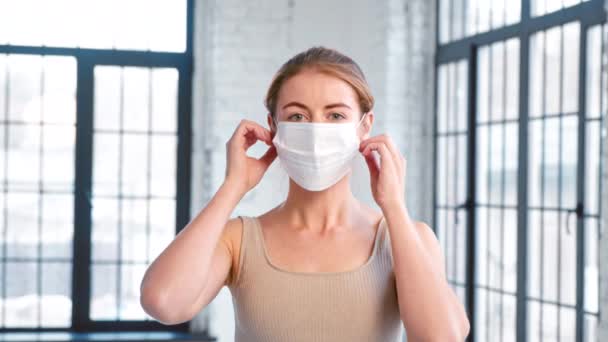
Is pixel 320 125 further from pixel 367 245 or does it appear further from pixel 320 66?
pixel 367 245

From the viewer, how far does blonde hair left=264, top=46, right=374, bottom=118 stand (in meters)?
1.56

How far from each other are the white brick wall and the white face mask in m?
3.84

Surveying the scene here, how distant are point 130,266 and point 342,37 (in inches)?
81.0

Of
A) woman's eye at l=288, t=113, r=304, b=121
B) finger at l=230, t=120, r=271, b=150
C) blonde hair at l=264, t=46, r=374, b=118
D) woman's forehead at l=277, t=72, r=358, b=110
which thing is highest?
blonde hair at l=264, t=46, r=374, b=118

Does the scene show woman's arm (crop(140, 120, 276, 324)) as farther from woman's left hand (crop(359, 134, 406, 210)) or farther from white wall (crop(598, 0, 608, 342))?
white wall (crop(598, 0, 608, 342))

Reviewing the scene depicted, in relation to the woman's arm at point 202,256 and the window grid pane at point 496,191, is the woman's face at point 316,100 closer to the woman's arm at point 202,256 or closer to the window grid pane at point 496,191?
the woman's arm at point 202,256

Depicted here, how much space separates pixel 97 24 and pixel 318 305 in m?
4.79

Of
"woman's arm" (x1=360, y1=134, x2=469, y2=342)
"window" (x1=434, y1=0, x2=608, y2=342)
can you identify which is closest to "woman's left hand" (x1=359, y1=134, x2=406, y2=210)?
"woman's arm" (x1=360, y1=134, x2=469, y2=342)

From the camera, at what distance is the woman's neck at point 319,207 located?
1.62 metres

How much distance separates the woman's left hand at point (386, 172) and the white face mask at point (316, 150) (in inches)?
1.7

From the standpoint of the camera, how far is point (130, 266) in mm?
6074

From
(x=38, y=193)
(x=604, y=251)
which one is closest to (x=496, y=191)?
(x=604, y=251)

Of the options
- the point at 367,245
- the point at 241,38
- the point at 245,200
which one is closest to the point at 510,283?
the point at 245,200

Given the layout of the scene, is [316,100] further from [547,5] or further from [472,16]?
[472,16]
